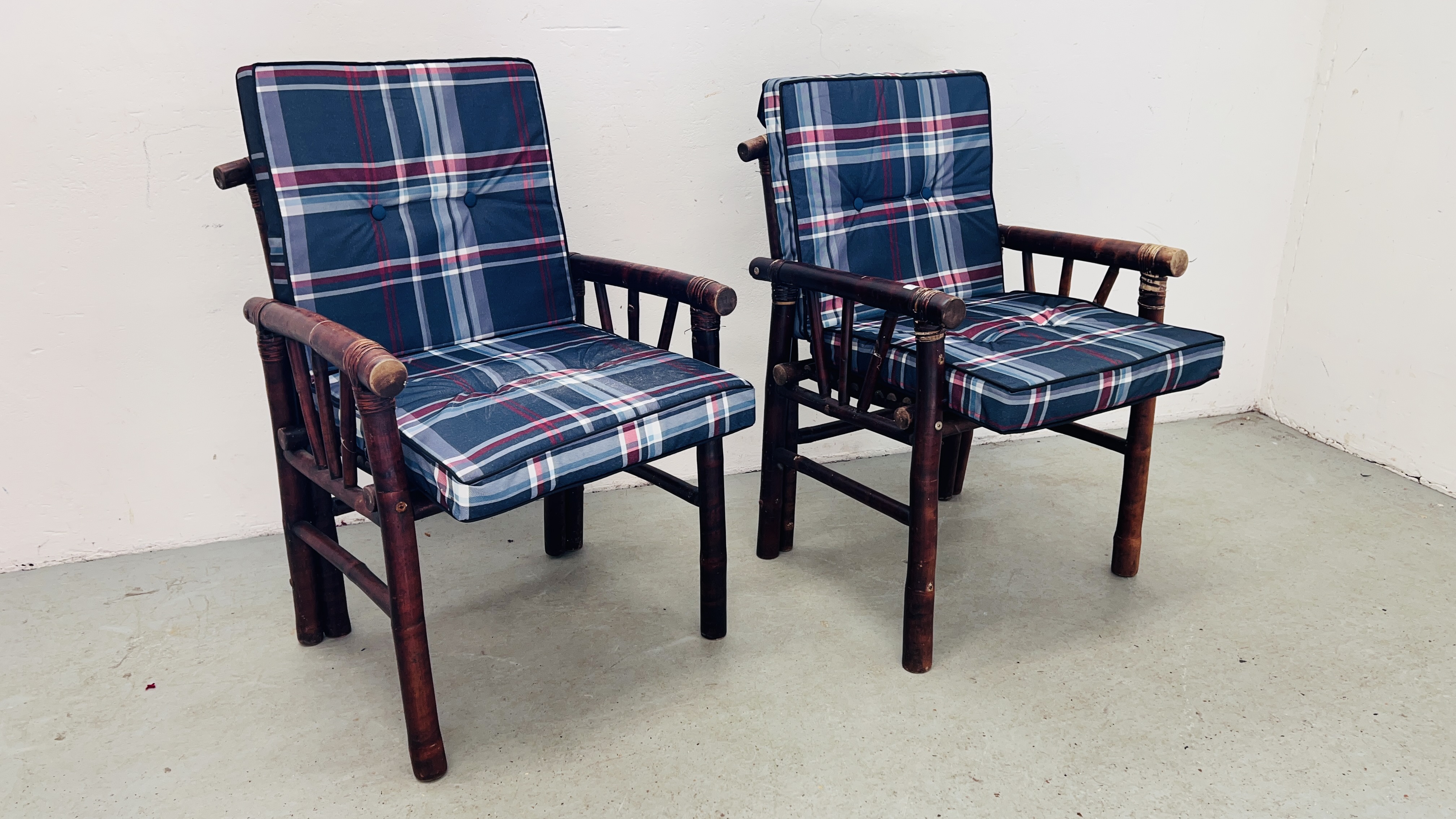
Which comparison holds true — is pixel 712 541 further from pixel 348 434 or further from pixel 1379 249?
pixel 1379 249

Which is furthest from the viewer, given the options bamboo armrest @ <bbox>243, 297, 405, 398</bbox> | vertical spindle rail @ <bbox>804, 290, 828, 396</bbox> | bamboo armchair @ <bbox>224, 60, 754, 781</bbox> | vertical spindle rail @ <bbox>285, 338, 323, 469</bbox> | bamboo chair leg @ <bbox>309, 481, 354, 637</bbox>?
vertical spindle rail @ <bbox>804, 290, 828, 396</bbox>

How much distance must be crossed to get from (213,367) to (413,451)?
102 centimetres

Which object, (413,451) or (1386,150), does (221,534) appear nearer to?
(413,451)

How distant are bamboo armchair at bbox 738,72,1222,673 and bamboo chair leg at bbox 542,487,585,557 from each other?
403 mm

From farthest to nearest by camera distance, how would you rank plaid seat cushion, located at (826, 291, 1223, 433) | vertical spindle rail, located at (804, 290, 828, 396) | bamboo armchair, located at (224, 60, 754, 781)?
vertical spindle rail, located at (804, 290, 828, 396) → plaid seat cushion, located at (826, 291, 1223, 433) → bamboo armchair, located at (224, 60, 754, 781)

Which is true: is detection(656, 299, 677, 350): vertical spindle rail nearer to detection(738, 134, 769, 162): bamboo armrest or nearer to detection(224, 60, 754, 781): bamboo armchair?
detection(224, 60, 754, 781): bamboo armchair

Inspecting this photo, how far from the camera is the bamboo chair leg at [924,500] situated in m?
1.67

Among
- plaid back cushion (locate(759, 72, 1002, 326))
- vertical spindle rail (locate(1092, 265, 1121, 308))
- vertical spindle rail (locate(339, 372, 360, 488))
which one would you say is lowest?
vertical spindle rail (locate(339, 372, 360, 488))

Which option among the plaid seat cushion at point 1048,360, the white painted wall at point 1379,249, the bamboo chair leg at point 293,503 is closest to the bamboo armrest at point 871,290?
the plaid seat cushion at point 1048,360

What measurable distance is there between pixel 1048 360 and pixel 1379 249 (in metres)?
1.59

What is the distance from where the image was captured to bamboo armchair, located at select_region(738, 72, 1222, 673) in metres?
1.71

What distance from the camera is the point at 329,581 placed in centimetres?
187

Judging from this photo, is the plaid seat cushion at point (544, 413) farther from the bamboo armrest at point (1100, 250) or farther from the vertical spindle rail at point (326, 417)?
the bamboo armrest at point (1100, 250)

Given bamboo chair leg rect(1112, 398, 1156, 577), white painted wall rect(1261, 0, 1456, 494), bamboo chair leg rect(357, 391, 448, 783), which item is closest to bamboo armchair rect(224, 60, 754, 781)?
bamboo chair leg rect(357, 391, 448, 783)
